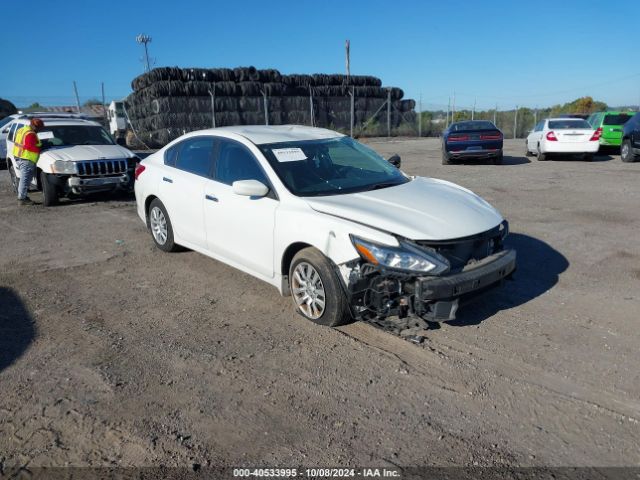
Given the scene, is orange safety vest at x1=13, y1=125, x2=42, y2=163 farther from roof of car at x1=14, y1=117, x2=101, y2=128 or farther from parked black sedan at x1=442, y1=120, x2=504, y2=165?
parked black sedan at x1=442, y1=120, x2=504, y2=165

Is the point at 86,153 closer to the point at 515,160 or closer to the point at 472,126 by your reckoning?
the point at 472,126

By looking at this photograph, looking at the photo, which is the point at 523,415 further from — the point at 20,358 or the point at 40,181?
the point at 40,181

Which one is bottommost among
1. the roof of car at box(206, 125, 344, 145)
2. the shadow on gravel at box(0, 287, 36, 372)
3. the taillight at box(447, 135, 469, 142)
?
the shadow on gravel at box(0, 287, 36, 372)

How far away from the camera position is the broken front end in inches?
157

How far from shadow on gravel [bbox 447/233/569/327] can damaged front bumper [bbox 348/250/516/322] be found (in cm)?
29

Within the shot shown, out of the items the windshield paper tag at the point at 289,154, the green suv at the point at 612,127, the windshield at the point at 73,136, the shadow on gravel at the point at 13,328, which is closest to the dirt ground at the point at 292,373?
the shadow on gravel at the point at 13,328

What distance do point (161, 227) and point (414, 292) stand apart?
3828 mm

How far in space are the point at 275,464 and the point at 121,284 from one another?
139 inches

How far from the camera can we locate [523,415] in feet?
10.9

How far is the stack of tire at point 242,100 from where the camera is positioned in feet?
89.5

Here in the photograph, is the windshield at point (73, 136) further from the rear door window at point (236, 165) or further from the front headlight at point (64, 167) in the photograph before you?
the rear door window at point (236, 165)

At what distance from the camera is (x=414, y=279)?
402 cm

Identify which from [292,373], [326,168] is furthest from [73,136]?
[292,373]

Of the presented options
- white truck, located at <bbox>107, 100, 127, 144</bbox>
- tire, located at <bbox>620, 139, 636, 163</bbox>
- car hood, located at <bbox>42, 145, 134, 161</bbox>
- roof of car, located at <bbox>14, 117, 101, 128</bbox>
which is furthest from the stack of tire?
tire, located at <bbox>620, 139, 636, 163</bbox>
